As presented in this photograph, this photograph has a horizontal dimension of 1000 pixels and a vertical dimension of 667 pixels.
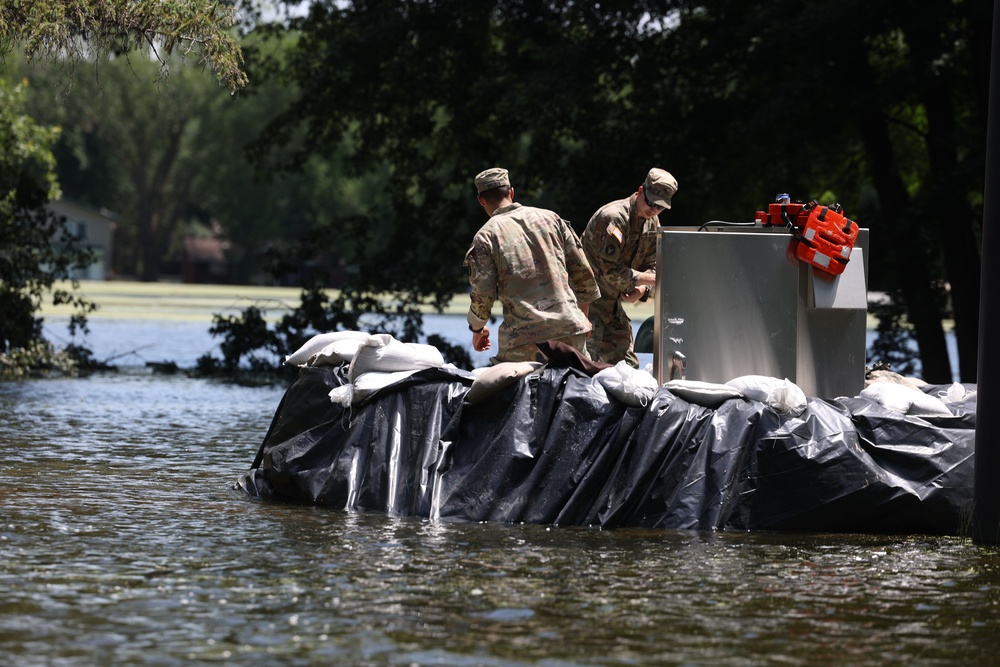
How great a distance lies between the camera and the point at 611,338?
32.6 ft

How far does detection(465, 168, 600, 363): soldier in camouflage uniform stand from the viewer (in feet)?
28.1

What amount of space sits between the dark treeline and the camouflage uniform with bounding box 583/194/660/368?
7.75 meters

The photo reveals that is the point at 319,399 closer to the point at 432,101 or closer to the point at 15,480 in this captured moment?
the point at 15,480

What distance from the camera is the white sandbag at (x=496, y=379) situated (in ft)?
25.7

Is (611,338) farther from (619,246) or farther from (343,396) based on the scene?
(343,396)

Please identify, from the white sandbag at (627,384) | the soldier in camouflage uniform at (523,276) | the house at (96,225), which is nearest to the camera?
the white sandbag at (627,384)

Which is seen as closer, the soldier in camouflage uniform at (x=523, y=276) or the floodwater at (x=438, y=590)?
the floodwater at (x=438, y=590)

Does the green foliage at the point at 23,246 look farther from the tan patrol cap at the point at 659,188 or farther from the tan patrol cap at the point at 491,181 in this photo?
the tan patrol cap at the point at 659,188

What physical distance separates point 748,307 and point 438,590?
3.10 m

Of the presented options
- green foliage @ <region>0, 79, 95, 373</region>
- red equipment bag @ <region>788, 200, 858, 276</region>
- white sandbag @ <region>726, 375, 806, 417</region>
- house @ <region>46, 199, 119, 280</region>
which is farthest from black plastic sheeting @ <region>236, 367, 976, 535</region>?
house @ <region>46, 199, 119, 280</region>

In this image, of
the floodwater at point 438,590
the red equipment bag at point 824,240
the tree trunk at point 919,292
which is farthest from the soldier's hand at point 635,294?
the tree trunk at point 919,292

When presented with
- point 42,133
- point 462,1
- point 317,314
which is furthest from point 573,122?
point 42,133

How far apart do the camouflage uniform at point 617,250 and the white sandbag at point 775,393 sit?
5.96 ft

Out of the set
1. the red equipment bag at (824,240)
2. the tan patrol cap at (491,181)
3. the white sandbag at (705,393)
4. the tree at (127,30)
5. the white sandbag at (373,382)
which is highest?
the tree at (127,30)
